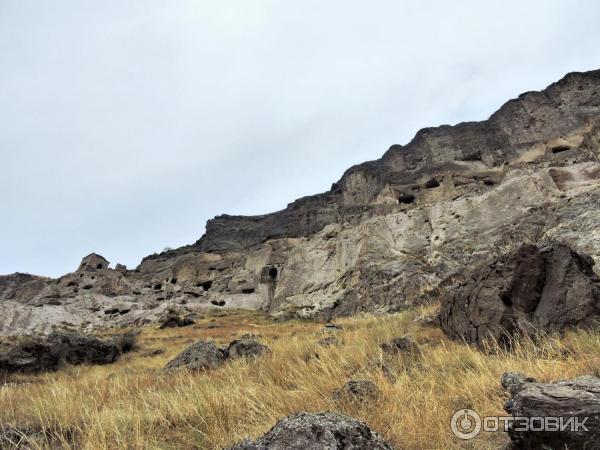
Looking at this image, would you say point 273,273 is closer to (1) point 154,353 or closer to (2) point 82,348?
(1) point 154,353

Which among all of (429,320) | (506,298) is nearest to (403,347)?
(506,298)

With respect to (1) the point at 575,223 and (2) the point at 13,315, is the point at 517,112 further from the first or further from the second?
(2) the point at 13,315

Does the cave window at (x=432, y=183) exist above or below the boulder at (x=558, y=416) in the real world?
above

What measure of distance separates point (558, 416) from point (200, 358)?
7.26 meters

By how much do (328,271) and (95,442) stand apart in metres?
32.3

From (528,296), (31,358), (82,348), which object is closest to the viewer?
(528,296)

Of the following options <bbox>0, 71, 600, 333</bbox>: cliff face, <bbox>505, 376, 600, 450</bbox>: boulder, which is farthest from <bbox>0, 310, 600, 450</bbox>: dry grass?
<bbox>0, 71, 600, 333</bbox>: cliff face

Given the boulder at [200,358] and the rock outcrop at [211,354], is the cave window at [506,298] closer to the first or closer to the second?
the rock outcrop at [211,354]

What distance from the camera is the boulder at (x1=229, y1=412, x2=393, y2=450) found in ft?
6.24

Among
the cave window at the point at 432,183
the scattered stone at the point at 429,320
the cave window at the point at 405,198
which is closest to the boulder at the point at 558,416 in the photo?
the scattered stone at the point at 429,320

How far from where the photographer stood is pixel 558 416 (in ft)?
6.91

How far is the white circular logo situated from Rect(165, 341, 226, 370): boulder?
5.76 metres

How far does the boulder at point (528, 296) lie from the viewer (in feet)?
19.3
